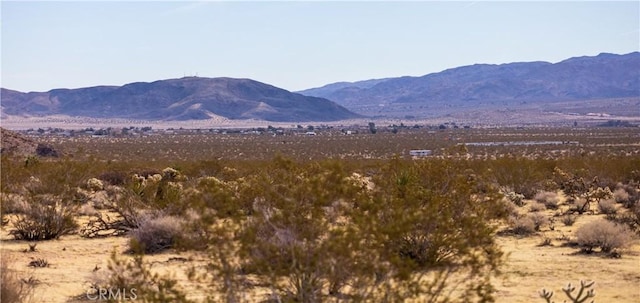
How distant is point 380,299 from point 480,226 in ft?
9.03

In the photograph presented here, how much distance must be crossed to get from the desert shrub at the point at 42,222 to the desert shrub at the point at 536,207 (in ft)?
48.1

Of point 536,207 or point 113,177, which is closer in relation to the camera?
point 536,207

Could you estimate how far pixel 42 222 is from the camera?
18344mm

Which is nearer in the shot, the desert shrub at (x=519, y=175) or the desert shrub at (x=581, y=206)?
the desert shrub at (x=581, y=206)

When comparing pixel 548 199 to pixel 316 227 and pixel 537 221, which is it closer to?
pixel 537 221

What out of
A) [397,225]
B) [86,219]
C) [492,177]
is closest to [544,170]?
[492,177]

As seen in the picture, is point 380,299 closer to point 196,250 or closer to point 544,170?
point 196,250

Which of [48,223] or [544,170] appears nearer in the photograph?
[48,223]

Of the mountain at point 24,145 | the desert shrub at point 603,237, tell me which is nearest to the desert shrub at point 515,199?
the desert shrub at point 603,237

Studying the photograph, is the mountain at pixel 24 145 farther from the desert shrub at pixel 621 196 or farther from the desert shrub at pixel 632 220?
the desert shrub at pixel 632 220

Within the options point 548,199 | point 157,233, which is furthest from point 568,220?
point 157,233

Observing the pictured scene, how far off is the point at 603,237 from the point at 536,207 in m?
8.05

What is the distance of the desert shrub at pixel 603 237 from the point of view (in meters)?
15.9

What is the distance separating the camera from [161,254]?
15867 mm
